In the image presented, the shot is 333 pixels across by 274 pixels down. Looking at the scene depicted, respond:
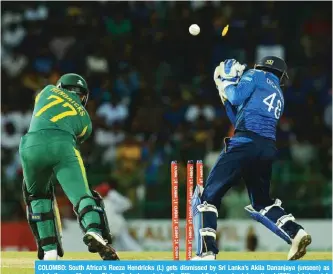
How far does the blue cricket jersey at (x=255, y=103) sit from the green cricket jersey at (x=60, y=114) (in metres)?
1.44

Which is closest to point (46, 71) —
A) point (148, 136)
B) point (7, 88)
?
point (7, 88)

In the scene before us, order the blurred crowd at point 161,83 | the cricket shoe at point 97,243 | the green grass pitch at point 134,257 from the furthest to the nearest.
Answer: the blurred crowd at point 161,83 → the green grass pitch at point 134,257 → the cricket shoe at point 97,243

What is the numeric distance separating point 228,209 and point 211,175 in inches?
226

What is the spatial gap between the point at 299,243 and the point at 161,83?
8645mm

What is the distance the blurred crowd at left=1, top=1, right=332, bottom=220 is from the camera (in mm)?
15742

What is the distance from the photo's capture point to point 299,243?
32.6ft

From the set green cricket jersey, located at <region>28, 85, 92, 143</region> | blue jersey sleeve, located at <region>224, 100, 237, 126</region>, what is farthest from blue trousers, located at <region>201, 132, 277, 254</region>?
green cricket jersey, located at <region>28, 85, 92, 143</region>

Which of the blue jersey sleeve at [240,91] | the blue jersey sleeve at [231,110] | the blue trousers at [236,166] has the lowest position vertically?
the blue trousers at [236,166]

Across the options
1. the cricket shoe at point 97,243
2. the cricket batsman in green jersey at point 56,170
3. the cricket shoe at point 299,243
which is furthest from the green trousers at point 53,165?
the cricket shoe at point 299,243

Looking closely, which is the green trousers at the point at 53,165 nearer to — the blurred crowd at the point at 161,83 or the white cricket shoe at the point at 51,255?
the white cricket shoe at the point at 51,255

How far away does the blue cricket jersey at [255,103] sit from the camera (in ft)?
32.4

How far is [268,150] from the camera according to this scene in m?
9.88

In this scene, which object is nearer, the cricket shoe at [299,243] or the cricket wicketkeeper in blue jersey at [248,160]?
the cricket wicketkeeper in blue jersey at [248,160]

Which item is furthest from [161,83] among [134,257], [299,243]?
[299,243]
